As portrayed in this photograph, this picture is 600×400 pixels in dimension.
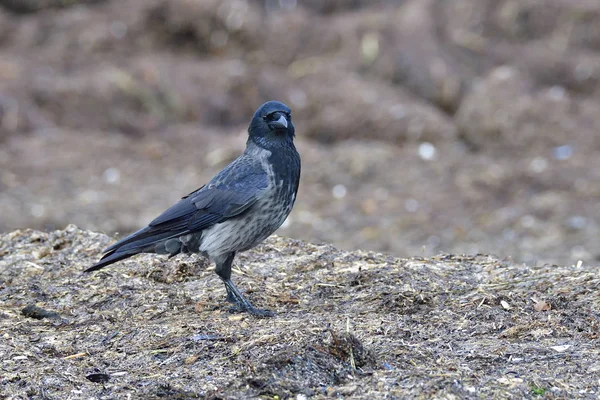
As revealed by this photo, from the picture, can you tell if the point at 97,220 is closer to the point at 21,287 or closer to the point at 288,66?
the point at 21,287

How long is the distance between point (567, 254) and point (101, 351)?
6.30m

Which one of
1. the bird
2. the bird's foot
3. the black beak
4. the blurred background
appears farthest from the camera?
the blurred background

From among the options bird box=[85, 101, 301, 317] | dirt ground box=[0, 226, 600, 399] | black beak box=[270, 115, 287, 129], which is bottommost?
dirt ground box=[0, 226, 600, 399]

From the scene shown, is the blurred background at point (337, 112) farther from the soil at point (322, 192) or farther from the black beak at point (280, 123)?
the black beak at point (280, 123)

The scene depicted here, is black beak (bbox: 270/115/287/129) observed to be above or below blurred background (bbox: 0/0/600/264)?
below

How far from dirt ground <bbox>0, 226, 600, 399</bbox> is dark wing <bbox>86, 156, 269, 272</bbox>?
0.42 metres

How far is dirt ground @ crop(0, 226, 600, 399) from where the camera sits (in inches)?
168

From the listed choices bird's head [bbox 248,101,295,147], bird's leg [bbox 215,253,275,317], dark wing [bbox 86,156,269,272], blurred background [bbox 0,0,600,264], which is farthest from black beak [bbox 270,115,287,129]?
blurred background [bbox 0,0,600,264]

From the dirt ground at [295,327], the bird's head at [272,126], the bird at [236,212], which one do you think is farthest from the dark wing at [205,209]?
the dirt ground at [295,327]

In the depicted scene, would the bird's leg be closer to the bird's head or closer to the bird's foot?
the bird's foot

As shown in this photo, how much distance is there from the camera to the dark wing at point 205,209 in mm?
5445

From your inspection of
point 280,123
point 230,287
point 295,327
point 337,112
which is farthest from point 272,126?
point 337,112

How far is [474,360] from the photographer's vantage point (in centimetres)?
457

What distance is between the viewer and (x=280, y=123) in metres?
5.60
